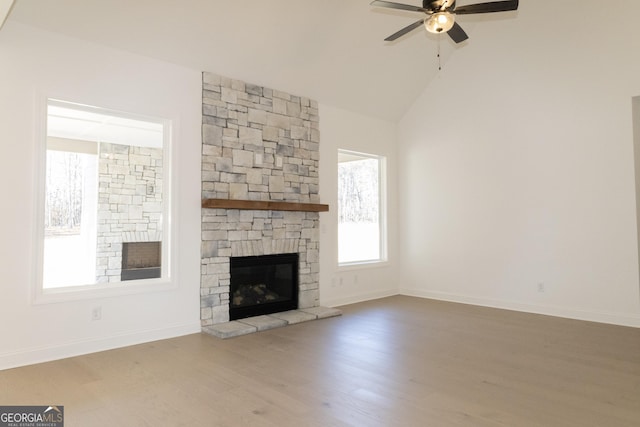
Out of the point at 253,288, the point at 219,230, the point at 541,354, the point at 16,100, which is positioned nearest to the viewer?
the point at 16,100

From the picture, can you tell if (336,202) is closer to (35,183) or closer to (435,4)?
(435,4)

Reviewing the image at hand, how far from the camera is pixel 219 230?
4750 millimetres

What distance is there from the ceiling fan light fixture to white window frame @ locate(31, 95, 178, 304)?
2771 mm

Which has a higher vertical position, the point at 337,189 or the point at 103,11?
the point at 103,11

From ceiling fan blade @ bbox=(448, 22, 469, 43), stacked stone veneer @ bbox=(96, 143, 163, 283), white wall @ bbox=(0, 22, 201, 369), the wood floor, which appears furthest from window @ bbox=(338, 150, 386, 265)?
stacked stone veneer @ bbox=(96, 143, 163, 283)

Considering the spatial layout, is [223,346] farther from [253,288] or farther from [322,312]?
[322,312]

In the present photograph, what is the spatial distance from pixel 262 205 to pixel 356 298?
2317 millimetres

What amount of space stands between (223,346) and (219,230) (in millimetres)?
1363

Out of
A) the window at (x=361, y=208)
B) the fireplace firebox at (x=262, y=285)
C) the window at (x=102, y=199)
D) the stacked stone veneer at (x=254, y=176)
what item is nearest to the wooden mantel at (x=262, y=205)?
the stacked stone veneer at (x=254, y=176)

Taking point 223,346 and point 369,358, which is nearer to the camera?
point 369,358

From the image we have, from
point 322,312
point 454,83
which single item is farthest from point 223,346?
point 454,83

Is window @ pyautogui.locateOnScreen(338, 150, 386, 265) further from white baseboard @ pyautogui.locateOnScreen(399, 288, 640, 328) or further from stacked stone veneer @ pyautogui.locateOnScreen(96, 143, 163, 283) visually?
stacked stone veneer @ pyautogui.locateOnScreen(96, 143, 163, 283)

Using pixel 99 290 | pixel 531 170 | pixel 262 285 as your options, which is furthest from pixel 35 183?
pixel 531 170

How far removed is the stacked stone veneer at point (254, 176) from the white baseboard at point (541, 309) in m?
2.06
